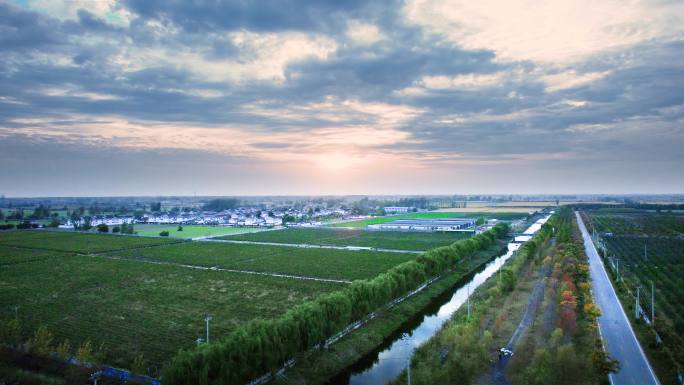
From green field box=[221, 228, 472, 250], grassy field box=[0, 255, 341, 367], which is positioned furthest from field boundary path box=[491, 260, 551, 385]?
green field box=[221, 228, 472, 250]

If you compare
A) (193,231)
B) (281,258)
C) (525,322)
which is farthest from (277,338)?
(193,231)

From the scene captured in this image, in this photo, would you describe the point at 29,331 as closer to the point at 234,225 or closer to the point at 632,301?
the point at 632,301

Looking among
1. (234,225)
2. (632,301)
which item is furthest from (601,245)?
(234,225)

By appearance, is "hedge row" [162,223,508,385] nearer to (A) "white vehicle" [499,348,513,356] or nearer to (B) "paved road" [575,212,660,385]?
(A) "white vehicle" [499,348,513,356]

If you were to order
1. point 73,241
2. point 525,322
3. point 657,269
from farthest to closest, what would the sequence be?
point 73,241 < point 657,269 < point 525,322

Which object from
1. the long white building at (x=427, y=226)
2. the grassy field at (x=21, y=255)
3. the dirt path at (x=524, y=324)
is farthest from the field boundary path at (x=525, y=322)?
the grassy field at (x=21, y=255)

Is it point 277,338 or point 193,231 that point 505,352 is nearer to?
point 277,338
